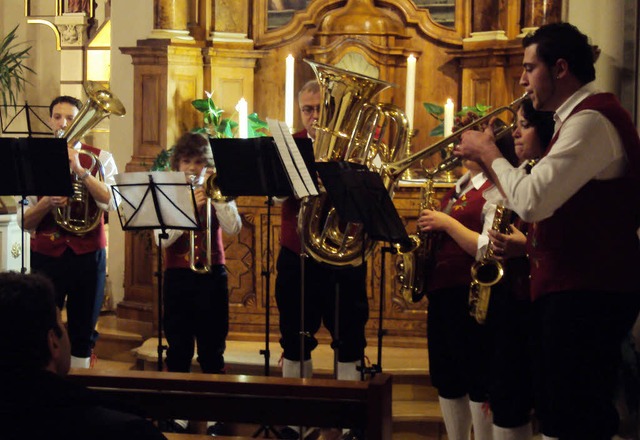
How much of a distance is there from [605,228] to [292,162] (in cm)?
159

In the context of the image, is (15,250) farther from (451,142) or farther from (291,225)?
(451,142)

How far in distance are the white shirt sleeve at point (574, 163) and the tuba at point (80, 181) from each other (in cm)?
286

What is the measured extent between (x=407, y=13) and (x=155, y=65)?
201cm

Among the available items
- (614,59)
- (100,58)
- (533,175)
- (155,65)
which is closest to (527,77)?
(533,175)

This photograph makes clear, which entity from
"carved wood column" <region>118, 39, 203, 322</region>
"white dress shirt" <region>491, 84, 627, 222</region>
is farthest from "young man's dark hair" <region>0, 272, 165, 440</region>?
"carved wood column" <region>118, 39, 203, 322</region>

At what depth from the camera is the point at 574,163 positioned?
3.26 meters

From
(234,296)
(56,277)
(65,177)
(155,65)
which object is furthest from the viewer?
(155,65)

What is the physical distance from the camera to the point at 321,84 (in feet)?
16.1

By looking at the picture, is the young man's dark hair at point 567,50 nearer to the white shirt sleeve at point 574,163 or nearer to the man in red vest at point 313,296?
the white shirt sleeve at point 574,163

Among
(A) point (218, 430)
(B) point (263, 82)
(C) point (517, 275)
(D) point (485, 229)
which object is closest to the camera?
(C) point (517, 275)

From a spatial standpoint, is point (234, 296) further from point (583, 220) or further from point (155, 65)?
point (583, 220)

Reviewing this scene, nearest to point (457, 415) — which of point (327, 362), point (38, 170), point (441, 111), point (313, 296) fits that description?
point (313, 296)

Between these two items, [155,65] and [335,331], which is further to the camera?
[155,65]

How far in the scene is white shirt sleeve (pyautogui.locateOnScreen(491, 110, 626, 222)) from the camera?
3.26m
